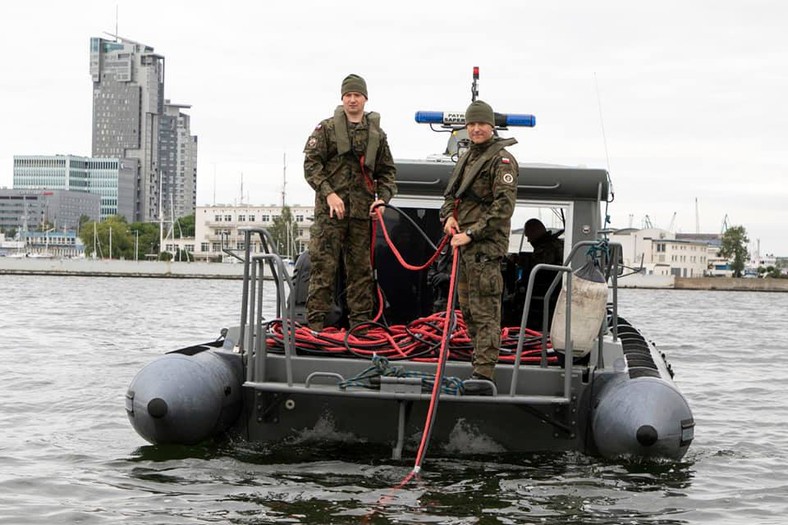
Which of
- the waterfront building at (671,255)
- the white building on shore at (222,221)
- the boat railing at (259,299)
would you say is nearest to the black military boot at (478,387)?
the boat railing at (259,299)

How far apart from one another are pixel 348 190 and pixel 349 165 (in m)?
0.20

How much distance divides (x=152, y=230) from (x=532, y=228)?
510 ft

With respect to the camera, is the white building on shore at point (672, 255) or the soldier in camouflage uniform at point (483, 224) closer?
the soldier in camouflage uniform at point (483, 224)

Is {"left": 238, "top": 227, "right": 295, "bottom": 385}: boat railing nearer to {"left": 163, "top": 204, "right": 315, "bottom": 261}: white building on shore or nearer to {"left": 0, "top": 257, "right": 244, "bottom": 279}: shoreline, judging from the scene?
{"left": 0, "top": 257, "right": 244, "bottom": 279}: shoreline

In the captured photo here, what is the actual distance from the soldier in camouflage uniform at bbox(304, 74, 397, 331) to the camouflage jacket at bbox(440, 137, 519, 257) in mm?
792

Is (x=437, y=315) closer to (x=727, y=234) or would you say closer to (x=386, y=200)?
(x=386, y=200)

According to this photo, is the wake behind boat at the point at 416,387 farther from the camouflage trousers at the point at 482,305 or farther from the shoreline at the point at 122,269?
the shoreline at the point at 122,269

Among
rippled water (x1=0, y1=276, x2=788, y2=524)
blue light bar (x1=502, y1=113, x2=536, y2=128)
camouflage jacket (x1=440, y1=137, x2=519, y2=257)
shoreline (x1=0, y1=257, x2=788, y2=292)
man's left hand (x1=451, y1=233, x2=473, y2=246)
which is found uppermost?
blue light bar (x1=502, y1=113, x2=536, y2=128)

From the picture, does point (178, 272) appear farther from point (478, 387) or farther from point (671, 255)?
point (478, 387)

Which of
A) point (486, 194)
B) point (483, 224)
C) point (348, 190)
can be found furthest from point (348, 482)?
point (348, 190)

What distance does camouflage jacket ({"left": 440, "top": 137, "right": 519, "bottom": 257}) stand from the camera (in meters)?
8.41

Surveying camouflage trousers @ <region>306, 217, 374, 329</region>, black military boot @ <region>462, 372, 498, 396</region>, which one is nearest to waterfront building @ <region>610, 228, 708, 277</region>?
camouflage trousers @ <region>306, 217, 374, 329</region>

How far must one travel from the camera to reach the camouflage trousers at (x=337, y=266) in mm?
9406

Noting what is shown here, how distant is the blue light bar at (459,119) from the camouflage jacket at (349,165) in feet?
7.14
